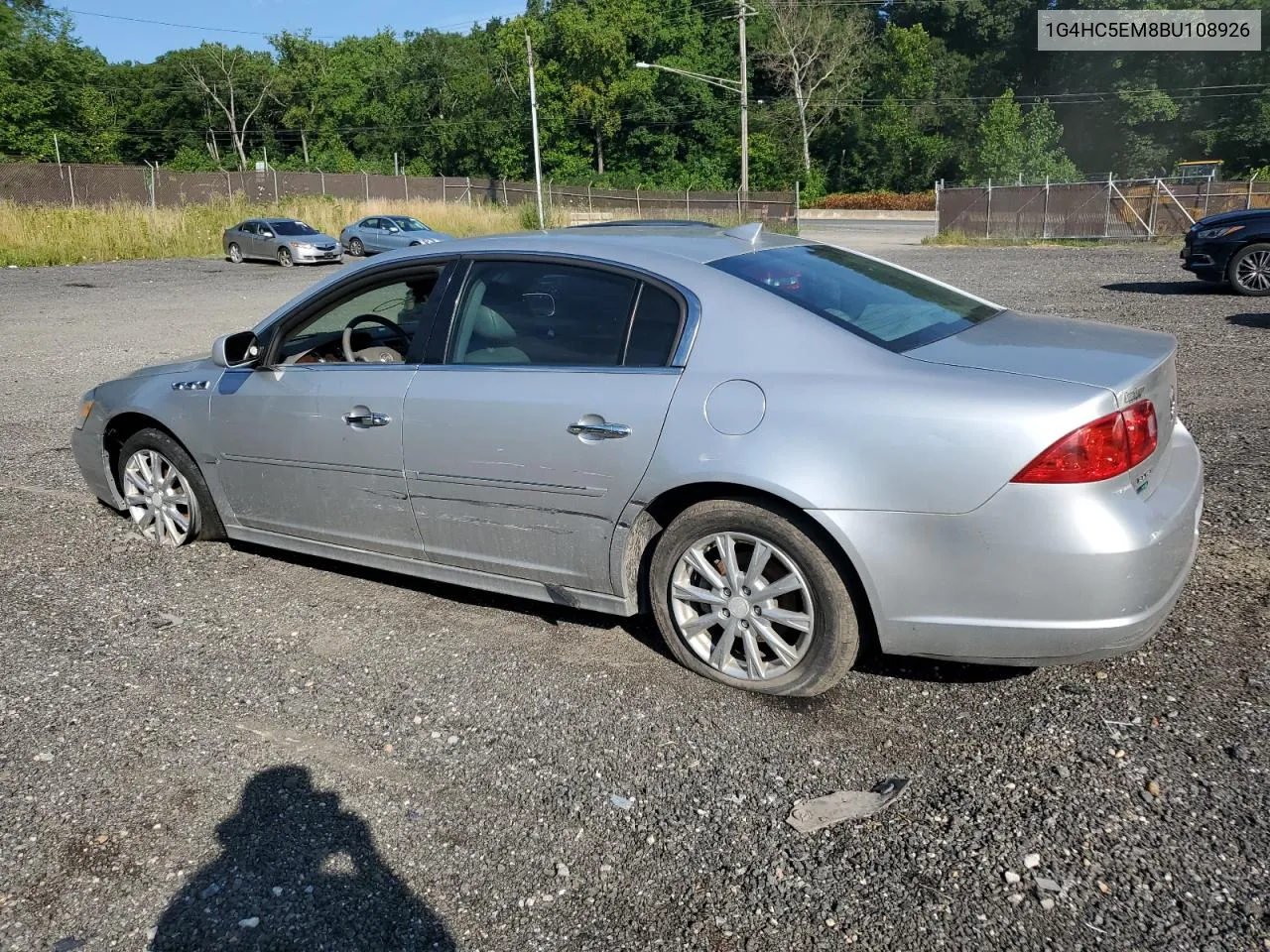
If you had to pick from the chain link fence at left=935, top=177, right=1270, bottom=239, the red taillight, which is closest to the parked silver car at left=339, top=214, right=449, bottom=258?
the chain link fence at left=935, top=177, right=1270, bottom=239

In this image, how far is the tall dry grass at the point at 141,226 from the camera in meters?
29.8

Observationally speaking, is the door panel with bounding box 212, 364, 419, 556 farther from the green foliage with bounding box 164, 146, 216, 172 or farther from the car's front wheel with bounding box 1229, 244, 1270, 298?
the green foliage with bounding box 164, 146, 216, 172

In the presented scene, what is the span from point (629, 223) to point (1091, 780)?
307 cm

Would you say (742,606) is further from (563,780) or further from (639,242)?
(639,242)

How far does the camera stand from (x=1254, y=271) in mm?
14047

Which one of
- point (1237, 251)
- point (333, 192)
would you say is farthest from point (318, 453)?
point (333, 192)

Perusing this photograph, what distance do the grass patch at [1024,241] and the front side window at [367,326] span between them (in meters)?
29.5

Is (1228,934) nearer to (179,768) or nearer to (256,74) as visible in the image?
(179,768)

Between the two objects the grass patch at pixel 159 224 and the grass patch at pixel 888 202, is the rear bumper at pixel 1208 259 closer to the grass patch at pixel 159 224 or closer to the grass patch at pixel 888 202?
the grass patch at pixel 159 224

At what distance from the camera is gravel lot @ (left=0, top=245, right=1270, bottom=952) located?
8.45 ft

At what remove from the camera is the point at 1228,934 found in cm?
241

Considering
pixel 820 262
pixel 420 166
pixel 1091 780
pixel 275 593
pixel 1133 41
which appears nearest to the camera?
pixel 1091 780

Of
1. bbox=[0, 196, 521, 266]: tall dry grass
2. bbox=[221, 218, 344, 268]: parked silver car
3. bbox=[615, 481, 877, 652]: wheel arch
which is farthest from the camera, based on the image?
bbox=[221, 218, 344, 268]: parked silver car

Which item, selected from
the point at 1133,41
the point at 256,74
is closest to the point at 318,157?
the point at 256,74
